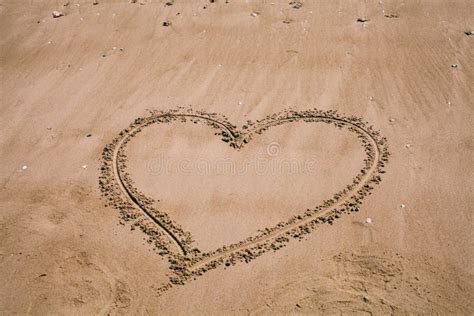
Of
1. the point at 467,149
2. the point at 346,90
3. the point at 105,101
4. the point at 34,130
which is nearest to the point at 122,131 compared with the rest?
the point at 105,101

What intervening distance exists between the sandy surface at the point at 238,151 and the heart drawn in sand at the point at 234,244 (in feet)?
0.33

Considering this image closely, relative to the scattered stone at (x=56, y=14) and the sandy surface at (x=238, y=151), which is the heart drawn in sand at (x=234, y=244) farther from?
the scattered stone at (x=56, y=14)

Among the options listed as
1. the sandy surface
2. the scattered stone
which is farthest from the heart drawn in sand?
the scattered stone

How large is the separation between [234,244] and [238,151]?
1.59 metres

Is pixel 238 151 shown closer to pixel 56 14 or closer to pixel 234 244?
pixel 234 244

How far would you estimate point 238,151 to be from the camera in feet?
19.9

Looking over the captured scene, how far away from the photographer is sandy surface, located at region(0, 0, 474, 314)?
4480 millimetres

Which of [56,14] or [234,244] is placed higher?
[56,14]

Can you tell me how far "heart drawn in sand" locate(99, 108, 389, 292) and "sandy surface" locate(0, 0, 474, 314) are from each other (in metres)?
0.10

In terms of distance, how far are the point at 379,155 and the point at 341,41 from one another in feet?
9.82

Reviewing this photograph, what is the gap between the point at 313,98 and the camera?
6836 mm

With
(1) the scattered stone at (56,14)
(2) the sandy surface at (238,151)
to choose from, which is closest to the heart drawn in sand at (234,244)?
(2) the sandy surface at (238,151)

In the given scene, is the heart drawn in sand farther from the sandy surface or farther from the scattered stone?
the scattered stone

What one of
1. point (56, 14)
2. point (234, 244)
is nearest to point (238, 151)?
point (234, 244)
